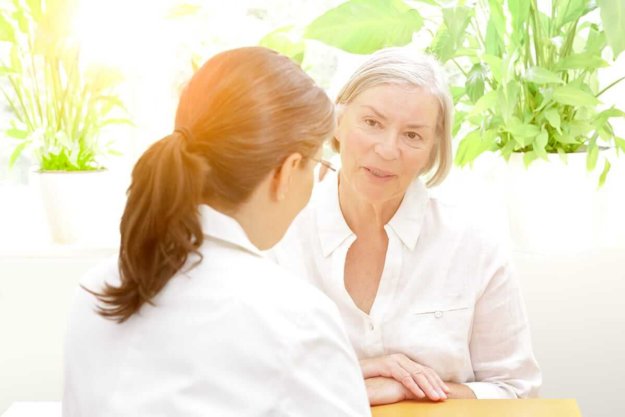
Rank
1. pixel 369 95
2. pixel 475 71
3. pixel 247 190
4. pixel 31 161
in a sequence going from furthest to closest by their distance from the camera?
1. pixel 31 161
2. pixel 475 71
3. pixel 369 95
4. pixel 247 190

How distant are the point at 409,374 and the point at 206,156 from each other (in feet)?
2.61

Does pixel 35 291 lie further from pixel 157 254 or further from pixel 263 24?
pixel 157 254

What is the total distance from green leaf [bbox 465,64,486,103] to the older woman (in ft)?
1.88

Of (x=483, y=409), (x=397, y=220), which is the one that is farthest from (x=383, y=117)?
(x=483, y=409)

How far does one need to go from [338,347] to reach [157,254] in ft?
0.74

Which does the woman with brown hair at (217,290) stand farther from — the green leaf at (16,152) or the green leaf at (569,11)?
the green leaf at (16,152)

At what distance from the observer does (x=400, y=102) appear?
6.29 feet

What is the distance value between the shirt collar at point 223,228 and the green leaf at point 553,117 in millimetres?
1475

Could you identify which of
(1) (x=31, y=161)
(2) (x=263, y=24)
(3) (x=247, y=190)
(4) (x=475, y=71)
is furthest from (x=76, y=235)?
(3) (x=247, y=190)

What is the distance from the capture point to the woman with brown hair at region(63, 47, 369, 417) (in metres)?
1.07

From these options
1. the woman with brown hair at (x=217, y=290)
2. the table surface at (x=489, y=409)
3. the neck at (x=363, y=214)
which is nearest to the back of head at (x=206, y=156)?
the woman with brown hair at (x=217, y=290)

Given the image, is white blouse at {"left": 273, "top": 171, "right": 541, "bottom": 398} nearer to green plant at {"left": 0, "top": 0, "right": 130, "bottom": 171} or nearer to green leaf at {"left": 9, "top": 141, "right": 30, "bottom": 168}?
green plant at {"left": 0, "top": 0, "right": 130, "bottom": 171}

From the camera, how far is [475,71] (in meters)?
2.58

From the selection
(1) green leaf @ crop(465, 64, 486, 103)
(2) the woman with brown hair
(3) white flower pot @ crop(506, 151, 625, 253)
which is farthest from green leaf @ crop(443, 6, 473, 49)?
(2) the woman with brown hair
